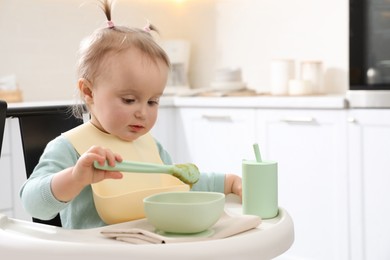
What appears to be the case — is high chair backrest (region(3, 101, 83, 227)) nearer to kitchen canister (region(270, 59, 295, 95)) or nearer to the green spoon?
the green spoon

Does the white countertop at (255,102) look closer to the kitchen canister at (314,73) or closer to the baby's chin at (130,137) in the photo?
the kitchen canister at (314,73)

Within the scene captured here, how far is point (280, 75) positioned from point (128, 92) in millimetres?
2256

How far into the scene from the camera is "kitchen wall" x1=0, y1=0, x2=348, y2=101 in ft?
11.6

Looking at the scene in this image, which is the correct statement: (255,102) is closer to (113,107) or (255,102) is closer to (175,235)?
(113,107)

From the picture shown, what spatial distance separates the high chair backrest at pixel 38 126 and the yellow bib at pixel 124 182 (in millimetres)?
234

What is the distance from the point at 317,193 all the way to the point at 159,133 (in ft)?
3.42

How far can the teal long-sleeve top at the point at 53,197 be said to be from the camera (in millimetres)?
1113

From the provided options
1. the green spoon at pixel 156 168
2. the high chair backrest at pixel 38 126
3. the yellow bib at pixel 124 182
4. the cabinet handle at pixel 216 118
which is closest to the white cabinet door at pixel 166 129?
the cabinet handle at pixel 216 118

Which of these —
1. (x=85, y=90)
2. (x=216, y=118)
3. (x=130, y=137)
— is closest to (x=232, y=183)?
(x=130, y=137)

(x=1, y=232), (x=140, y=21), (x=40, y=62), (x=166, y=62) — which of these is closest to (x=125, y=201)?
(x=1, y=232)

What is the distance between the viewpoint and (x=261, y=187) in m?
1.12

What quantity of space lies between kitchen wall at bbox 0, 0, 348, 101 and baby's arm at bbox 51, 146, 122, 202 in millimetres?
2624

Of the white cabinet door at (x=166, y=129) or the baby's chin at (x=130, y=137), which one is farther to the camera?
the white cabinet door at (x=166, y=129)

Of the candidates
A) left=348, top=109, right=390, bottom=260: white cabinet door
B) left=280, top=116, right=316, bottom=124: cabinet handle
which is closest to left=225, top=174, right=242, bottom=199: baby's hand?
left=348, top=109, right=390, bottom=260: white cabinet door
